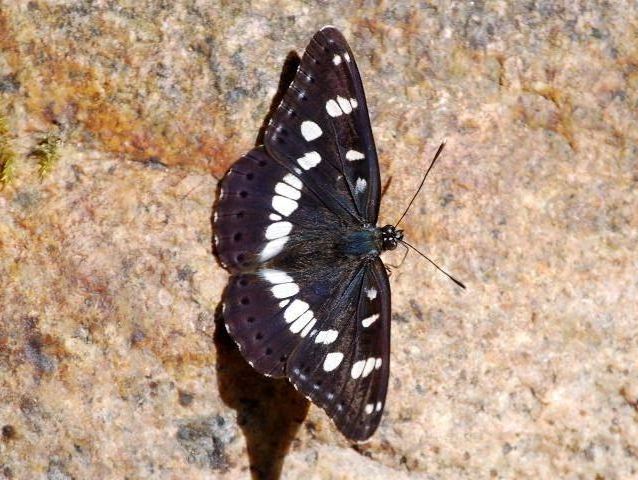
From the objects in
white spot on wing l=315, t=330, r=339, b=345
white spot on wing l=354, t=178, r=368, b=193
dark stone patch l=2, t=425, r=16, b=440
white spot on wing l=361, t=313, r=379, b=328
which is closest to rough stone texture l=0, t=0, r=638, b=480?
dark stone patch l=2, t=425, r=16, b=440

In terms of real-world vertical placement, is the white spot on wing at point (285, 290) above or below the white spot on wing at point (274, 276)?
below

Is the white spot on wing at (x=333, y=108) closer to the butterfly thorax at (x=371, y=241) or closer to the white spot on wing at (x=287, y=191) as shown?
the white spot on wing at (x=287, y=191)

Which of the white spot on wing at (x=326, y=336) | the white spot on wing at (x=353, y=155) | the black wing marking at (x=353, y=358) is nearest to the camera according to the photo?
the black wing marking at (x=353, y=358)

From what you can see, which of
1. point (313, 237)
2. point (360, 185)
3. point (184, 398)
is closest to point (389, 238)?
point (360, 185)

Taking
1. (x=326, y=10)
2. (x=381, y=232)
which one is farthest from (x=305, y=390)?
(x=326, y=10)

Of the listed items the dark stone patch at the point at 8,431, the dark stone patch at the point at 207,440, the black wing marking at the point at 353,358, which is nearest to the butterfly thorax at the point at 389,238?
the black wing marking at the point at 353,358

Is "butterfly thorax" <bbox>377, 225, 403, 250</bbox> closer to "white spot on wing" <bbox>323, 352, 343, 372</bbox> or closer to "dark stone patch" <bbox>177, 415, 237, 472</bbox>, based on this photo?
"white spot on wing" <bbox>323, 352, 343, 372</bbox>
